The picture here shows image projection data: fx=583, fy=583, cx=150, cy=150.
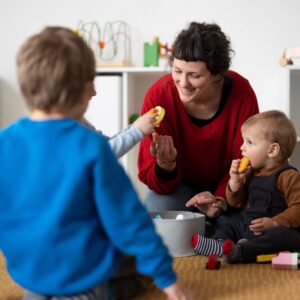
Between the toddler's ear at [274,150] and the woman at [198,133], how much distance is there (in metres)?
0.18

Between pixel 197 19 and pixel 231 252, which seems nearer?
pixel 231 252

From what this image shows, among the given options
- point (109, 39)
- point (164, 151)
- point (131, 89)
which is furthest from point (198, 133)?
point (109, 39)

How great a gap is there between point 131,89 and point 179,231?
1.64 m

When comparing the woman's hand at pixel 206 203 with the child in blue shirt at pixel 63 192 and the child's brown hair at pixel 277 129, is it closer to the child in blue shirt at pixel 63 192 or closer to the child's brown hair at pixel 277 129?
the child's brown hair at pixel 277 129

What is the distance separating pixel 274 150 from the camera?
5.79 feet

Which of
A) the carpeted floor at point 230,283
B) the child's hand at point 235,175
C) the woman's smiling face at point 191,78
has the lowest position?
the carpeted floor at point 230,283

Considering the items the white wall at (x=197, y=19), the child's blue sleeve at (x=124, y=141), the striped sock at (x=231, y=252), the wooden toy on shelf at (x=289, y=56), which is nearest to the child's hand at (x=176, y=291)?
the child's blue sleeve at (x=124, y=141)

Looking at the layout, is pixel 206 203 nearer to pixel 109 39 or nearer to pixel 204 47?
pixel 204 47

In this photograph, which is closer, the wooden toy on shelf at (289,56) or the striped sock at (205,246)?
the striped sock at (205,246)

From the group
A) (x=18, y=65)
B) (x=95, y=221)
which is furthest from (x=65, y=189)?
(x=18, y=65)

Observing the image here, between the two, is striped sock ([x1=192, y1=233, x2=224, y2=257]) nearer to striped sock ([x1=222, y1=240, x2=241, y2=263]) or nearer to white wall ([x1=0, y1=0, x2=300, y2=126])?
striped sock ([x1=222, y1=240, x2=241, y2=263])

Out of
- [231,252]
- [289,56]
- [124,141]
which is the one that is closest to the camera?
[124,141]

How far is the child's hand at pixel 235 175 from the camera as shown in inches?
70.4

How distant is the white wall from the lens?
122 inches
